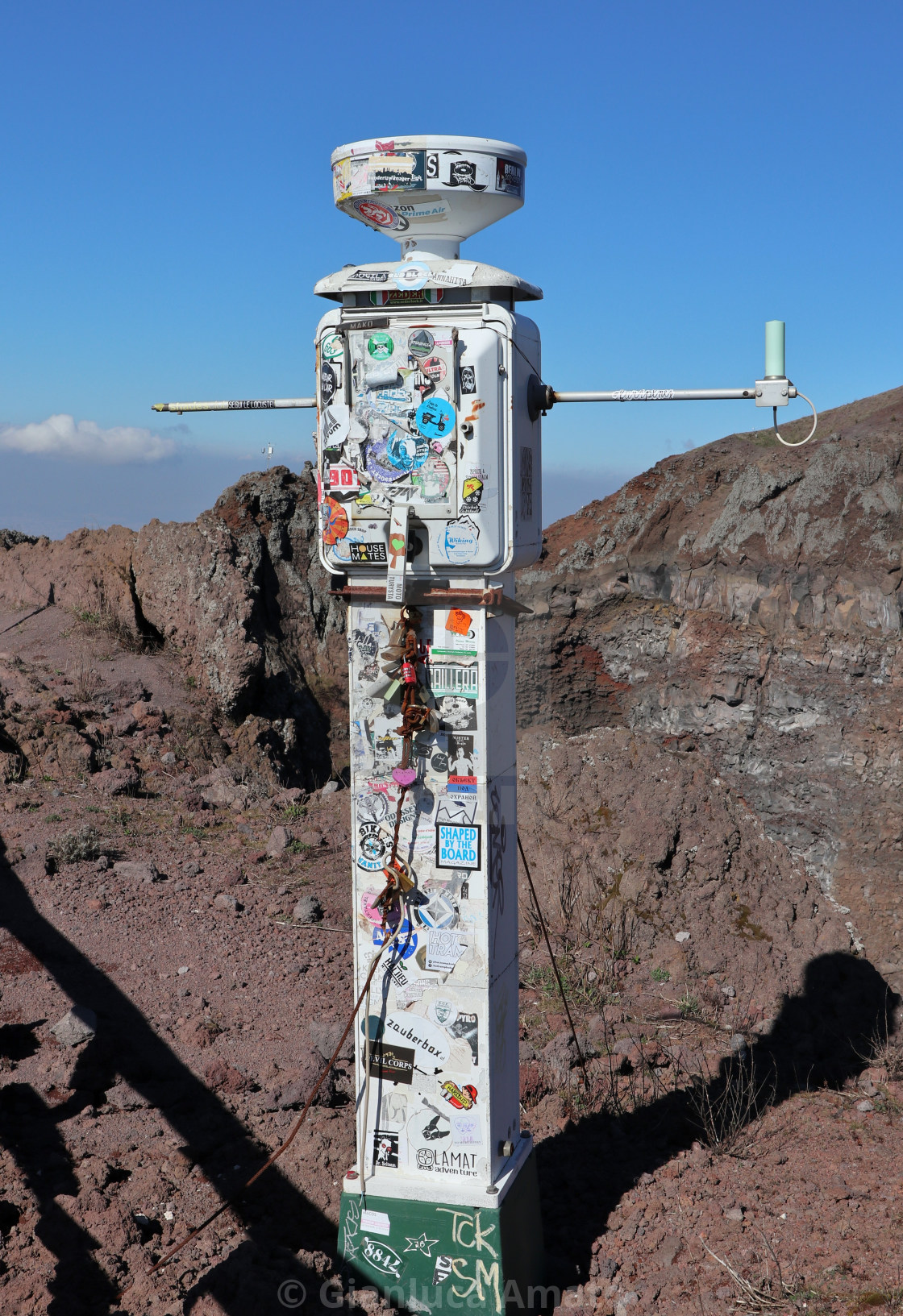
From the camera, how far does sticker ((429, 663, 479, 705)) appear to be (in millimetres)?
2881

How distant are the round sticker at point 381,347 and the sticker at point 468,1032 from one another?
190 cm

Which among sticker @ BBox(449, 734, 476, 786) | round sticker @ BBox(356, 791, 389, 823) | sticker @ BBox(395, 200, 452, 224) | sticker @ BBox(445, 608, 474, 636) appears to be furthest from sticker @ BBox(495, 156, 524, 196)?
round sticker @ BBox(356, 791, 389, 823)

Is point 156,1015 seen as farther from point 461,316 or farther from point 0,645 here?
point 0,645

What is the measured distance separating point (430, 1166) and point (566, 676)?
545 cm

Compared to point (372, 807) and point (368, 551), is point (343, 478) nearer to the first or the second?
point (368, 551)

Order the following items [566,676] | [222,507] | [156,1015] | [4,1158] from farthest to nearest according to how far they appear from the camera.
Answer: [222,507]
[566,676]
[156,1015]
[4,1158]

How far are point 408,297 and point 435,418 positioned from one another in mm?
366

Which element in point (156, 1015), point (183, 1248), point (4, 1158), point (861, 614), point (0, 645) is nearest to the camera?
point (183, 1248)

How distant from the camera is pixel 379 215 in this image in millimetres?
2893

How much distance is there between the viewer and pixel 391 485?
9.31ft

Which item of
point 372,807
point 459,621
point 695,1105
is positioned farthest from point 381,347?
point 695,1105

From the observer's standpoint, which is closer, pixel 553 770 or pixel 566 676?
pixel 553 770

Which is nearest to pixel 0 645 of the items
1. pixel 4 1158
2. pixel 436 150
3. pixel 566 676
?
pixel 566 676

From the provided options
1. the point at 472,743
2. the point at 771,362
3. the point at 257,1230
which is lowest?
the point at 257,1230
